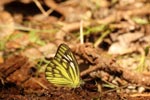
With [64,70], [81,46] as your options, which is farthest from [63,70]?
[81,46]

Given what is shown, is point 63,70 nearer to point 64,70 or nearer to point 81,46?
point 64,70

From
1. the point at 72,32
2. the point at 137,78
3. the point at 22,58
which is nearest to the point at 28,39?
the point at 72,32

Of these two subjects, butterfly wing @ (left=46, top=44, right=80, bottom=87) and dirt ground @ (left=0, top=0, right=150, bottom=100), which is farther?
dirt ground @ (left=0, top=0, right=150, bottom=100)

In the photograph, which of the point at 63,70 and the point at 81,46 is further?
the point at 81,46

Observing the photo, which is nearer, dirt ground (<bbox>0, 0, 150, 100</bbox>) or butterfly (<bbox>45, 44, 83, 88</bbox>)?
butterfly (<bbox>45, 44, 83, 88</bbox>)

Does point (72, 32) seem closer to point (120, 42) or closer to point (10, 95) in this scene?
point (120, 42)
